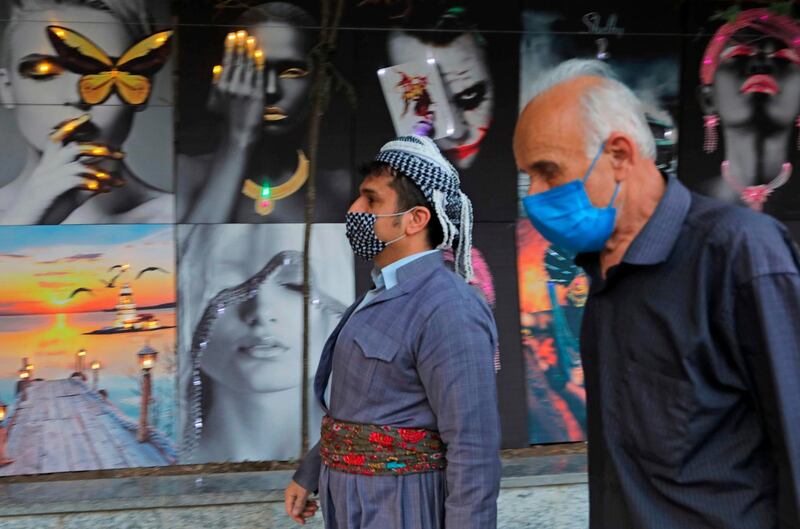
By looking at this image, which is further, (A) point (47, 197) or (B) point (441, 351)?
(A) point (47, 197)

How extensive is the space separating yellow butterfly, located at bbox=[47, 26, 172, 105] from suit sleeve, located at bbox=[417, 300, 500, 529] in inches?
132

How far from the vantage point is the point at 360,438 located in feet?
7.10

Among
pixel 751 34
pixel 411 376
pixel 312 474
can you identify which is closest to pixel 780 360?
pixel 411 376

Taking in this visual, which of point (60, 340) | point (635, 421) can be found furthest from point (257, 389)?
point (635, 421)

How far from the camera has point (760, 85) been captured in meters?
5.34

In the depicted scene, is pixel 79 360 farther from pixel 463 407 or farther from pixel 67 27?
pixel 463 407

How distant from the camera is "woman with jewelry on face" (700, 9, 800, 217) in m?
5.30

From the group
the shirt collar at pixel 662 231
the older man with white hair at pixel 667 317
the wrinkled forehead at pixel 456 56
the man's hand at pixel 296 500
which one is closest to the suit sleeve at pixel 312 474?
the man's hand at pixel 296 500

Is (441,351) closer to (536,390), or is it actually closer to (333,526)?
(333,526)

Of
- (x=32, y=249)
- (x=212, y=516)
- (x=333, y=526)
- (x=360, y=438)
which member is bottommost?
(x=212, y=516)

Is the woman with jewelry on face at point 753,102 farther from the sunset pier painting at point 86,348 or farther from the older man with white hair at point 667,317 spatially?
the older man with white hair at point 667,317

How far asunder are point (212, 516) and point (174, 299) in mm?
1400

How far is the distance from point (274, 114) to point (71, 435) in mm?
2350

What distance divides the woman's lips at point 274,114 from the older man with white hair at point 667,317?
3349mm
